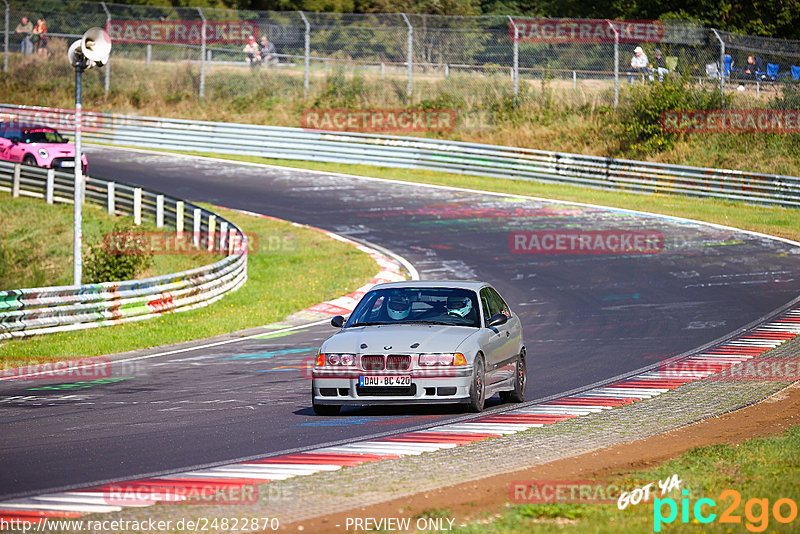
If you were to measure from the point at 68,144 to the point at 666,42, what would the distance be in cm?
2170

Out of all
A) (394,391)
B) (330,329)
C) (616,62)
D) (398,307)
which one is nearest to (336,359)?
(394,391)

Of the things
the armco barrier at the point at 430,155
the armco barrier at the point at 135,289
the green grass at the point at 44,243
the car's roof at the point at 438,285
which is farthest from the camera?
the armco barrier at the point at 430,155

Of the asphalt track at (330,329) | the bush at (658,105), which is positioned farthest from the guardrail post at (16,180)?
the bush at (658,105)

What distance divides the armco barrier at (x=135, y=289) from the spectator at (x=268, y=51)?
14.1 m

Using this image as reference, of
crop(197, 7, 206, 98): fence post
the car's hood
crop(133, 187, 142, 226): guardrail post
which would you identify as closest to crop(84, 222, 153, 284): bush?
crop(133, 187, 142, 226): guardrail post

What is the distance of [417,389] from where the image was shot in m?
11.0

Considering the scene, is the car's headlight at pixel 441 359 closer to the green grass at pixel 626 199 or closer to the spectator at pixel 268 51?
the green grass at pixel 626 199

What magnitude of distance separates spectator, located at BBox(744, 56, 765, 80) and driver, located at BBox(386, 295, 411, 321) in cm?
2768

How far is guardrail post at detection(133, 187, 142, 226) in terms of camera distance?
103ft

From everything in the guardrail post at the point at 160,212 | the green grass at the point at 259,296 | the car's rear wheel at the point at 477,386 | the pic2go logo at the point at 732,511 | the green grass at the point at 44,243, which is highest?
the pic2go logo at the point at 732,511

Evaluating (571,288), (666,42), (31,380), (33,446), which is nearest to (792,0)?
(666,42)

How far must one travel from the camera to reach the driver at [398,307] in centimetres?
1204

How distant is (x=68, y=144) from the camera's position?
37656 millimetres

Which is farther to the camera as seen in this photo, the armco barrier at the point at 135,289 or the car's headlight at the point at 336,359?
the armco barrier at the point at 135,289
